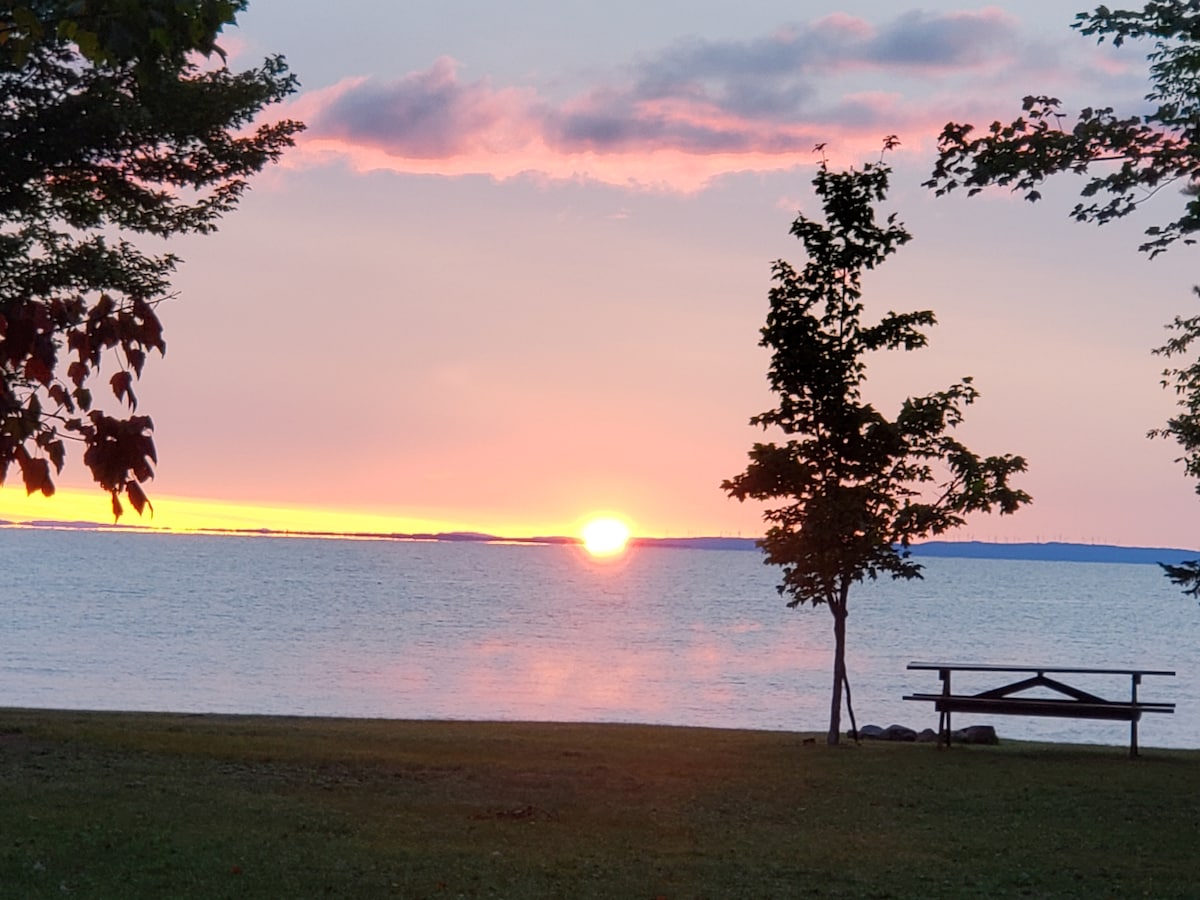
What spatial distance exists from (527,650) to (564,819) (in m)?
53.8

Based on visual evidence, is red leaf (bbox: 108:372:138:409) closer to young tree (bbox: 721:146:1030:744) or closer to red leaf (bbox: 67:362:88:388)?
red leaf (bbox: 67:362:88:388)

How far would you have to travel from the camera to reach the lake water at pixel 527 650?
132 ft

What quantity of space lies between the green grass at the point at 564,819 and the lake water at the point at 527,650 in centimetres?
1713

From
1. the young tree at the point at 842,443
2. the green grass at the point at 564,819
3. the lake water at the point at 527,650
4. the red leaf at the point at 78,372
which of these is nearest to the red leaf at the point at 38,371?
the red leaf at the point at 78,372

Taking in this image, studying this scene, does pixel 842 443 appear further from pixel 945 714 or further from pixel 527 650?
pixel 527 650

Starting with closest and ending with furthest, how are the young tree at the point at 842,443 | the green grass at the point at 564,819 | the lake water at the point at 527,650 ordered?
1. the green grass at the point at 564,819
2. the young tree at the point at 842,443
3. the lake water at the point at 527,650

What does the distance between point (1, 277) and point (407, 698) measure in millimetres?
26892

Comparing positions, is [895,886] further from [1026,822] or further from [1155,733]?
[1155,733]

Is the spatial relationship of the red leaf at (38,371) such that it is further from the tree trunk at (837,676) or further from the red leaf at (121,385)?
the tree trunk at (837,676)

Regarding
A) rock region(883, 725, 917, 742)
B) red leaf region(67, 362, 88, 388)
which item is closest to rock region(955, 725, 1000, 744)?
rock region(883, 725, 917, 742)

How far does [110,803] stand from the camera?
13250 millimetres

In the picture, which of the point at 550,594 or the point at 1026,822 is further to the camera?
the point at 550,594

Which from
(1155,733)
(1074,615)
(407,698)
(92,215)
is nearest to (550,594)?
(1074,615)

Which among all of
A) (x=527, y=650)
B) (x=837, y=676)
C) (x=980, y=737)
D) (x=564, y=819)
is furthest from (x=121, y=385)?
(x=527, y=650)
